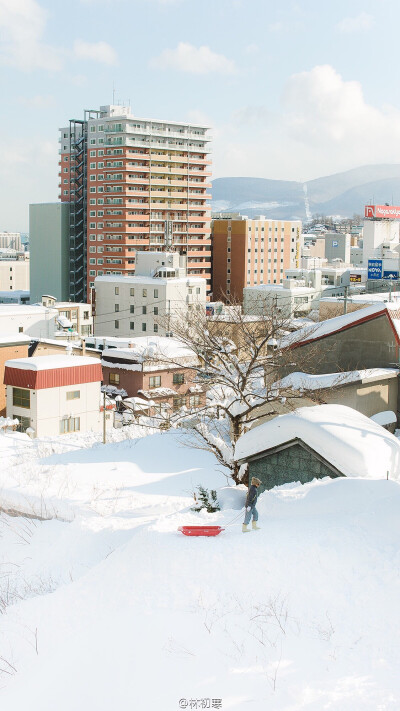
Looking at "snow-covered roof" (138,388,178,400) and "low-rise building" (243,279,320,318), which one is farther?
"low-rise building" (243,279,320,318)

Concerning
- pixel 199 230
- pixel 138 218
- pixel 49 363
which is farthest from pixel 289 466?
pixel 199 230

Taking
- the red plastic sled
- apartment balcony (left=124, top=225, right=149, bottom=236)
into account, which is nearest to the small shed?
the red plastic sled

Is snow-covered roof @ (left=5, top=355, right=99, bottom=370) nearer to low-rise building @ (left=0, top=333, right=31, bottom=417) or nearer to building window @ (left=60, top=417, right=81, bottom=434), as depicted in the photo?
building window @ (left=60, top=417, right=81, bottom=434)

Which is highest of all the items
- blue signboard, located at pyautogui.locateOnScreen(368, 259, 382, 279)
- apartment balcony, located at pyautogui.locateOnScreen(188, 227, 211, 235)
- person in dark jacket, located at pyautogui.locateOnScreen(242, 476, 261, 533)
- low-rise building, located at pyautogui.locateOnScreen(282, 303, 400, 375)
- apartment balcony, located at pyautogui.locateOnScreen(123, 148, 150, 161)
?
apartment balcony, located at pyautogui.locateOnScreen(123, 148, 150, 161)

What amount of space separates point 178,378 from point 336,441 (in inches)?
986

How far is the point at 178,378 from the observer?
39562mm

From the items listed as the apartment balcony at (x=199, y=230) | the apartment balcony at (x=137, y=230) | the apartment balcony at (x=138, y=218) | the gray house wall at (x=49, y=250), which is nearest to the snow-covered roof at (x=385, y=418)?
the apartment balcony at (x=137, y=230)

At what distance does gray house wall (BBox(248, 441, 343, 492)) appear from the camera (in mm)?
15039

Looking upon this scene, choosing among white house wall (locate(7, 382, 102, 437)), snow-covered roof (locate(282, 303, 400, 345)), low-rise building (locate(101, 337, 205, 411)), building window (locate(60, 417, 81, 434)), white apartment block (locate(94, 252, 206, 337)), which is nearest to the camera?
snow-covered roof (locate(282, 303, 400, 345))

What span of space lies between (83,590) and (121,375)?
28582 millimetres

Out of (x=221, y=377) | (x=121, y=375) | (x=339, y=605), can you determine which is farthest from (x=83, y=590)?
(x=121, y=375)

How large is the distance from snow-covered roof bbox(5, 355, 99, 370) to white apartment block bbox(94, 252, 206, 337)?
3604 cm

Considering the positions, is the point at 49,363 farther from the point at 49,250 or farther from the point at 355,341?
the point at 49,250

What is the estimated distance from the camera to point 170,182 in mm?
91438
